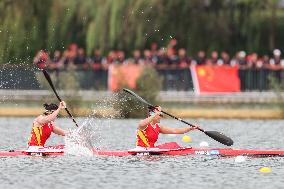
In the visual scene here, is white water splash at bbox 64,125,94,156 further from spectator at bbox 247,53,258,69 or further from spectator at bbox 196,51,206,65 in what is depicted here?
spectator at bbox 196,51,206,65

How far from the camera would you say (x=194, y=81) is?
5459 centimetres

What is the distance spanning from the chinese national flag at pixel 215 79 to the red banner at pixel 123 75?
2239mm

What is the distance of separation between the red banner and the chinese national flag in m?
2.24

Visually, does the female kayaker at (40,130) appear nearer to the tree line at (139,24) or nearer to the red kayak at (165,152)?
the red kayak at (165,152)

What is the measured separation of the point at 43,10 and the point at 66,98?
31.4 feet

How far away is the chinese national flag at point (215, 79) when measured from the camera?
54.1 metres

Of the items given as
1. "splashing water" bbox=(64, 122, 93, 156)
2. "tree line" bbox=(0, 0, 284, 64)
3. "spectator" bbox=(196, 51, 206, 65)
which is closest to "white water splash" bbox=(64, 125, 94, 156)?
"splashing water" bbox=(64, 122, 93, 156)

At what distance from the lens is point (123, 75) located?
53062 mm

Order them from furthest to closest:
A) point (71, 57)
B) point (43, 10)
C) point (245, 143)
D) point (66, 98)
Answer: point (43, 10) → point (71, 57) → point (66, 98) → point (245, 143)

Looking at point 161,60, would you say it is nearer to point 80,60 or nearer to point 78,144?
point 80,60

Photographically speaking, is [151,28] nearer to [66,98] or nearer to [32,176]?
[66,98]

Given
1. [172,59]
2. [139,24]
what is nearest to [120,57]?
[172,59]

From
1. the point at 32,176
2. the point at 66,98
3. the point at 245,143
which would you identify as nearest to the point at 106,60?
the point at 66,98

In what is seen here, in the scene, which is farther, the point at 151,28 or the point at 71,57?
the point at 151,28
